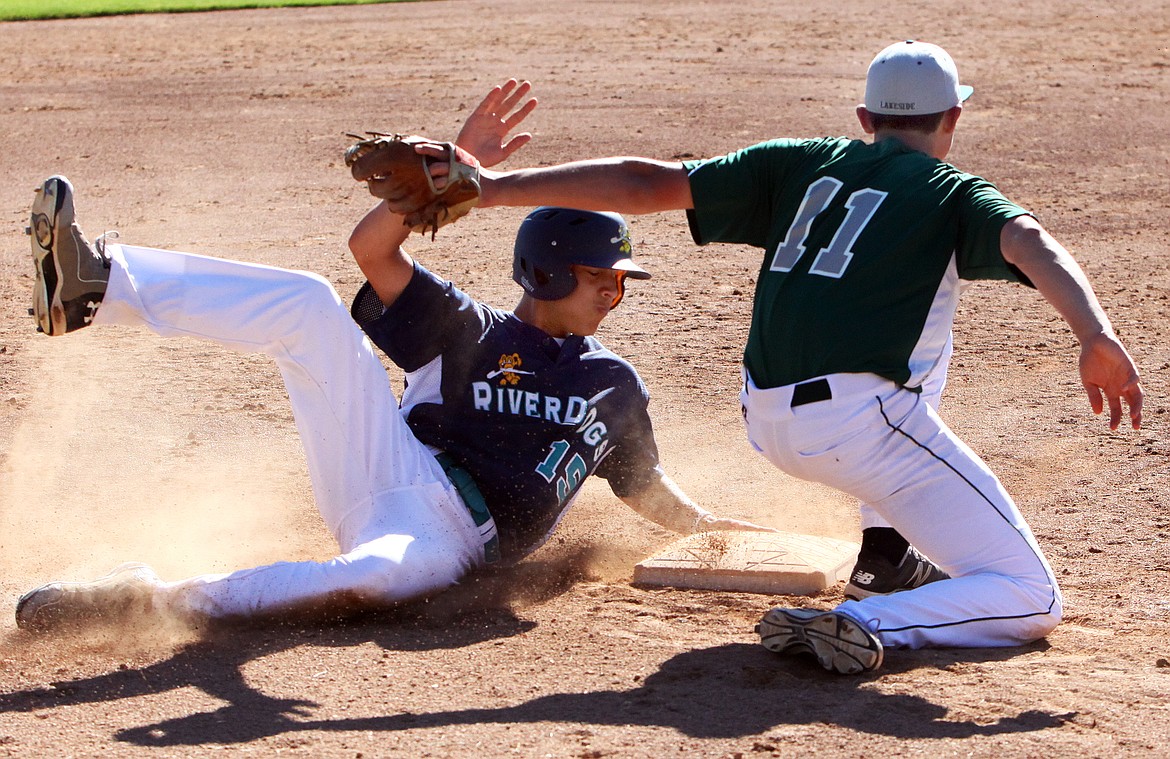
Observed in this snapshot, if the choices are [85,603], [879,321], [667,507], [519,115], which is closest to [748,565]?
[667,507]

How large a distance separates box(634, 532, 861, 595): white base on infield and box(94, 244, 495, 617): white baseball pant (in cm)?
52

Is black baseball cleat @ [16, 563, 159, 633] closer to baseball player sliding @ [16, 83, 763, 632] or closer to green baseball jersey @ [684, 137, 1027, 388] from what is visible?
baseball player sliding @ [16, 83, 763, 632]

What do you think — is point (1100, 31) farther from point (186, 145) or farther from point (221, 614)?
point (221, 614)

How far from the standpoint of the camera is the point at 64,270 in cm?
339

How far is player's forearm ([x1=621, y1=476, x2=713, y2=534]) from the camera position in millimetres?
4062

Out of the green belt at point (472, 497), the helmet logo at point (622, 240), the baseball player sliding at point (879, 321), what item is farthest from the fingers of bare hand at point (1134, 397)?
the green belt at point (472, 497)

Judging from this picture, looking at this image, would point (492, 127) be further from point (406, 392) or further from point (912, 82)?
point (912, 82)

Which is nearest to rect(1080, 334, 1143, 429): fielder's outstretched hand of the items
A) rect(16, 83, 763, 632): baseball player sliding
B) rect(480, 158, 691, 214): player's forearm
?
rect(480, 158, 691, 214): player's forearm

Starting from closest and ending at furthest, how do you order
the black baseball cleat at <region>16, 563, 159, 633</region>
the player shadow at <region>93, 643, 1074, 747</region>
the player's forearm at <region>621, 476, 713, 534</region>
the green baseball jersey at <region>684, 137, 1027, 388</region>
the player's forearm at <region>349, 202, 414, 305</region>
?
the player shadow at <region>93, 643, 1074, 747</region> → the green baseball jersey at <region>684, 137, 1027, 388</region> → the black baseball cleat at <region>16, 563, 159, 633</region> → the player's forearm at <region>349, 202, 414, 305</region> → the player's forearm at <region>621, 476, 713, 534</region>

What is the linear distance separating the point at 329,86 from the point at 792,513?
330 inches

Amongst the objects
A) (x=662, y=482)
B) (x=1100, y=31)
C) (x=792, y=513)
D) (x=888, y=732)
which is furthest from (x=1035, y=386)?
(x=1100, y=31)

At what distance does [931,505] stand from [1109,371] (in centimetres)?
59

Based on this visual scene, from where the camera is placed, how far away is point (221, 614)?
11.0ft

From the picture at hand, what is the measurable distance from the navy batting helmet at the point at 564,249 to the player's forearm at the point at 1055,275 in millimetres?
1203
